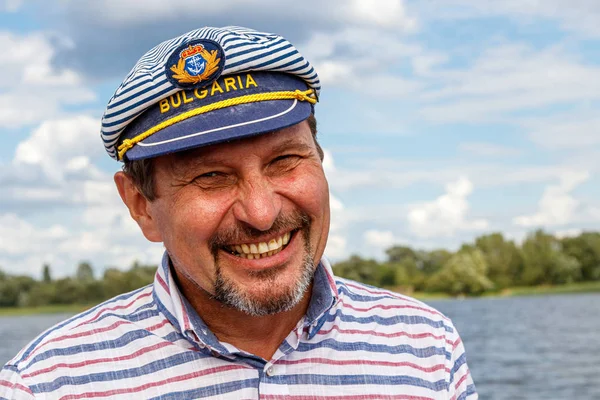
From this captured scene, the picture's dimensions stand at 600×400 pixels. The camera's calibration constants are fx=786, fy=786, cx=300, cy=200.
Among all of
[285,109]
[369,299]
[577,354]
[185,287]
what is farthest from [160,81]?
[577,354]

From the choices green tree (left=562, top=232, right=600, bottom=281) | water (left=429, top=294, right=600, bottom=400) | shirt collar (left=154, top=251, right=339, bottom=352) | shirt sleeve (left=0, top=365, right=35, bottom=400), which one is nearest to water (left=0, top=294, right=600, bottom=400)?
water (left=429, top=294, right=600, bottom=400)

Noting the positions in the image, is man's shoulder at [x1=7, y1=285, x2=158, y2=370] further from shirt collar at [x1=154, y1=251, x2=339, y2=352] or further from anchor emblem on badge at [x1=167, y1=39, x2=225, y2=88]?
anchor emblem on badge at [x1=167, y1=39, x2=225, y2=88]

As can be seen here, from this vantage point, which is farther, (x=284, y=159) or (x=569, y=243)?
(x=569, y=243)

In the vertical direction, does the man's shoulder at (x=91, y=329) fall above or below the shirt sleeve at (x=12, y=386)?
above

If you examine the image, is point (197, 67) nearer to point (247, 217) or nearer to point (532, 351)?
point (247, 217)

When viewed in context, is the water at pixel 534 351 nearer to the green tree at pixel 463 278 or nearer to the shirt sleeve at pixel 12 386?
the green tree at pixel 463 278

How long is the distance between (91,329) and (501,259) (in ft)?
402

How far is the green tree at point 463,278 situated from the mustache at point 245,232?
121 meters

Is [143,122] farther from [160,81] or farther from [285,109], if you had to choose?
[285,109]

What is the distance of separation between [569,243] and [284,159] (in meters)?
124

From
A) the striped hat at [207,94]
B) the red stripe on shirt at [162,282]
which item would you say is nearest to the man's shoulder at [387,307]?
the red stripe on shirt at [162,282]

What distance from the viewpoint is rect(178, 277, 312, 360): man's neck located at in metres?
3.05

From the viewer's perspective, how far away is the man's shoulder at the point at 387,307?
344 centimetres

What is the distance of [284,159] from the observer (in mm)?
2902
